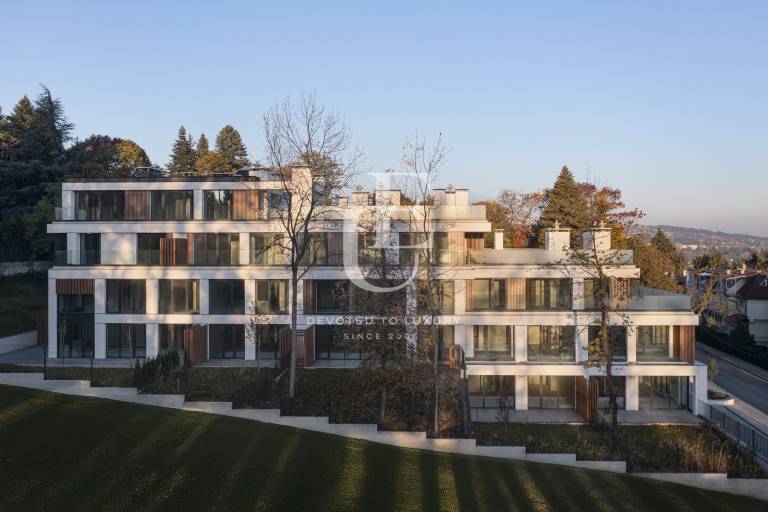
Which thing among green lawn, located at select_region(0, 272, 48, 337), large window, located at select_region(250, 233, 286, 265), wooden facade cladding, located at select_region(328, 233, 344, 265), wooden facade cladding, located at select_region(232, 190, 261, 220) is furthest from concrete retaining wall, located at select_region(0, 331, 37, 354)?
wooden facade cladding, located at select_region(328, 233, 344, 265)

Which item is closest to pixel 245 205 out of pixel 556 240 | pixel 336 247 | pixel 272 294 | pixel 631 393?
pixel 272 294

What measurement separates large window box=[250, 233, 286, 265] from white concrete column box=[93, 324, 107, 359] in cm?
913

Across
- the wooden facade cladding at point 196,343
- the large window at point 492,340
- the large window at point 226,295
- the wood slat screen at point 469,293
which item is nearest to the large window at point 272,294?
the large window at point 226,295

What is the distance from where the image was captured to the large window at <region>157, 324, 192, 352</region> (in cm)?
3181

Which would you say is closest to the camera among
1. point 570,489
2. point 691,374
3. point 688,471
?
point 570,489

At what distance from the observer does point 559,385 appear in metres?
30.3

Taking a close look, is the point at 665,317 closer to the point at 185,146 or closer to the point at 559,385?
the point at 559,385

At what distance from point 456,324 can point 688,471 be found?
14037 millimetres

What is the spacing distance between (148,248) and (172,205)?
2828 mm

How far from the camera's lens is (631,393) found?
95.7 feet

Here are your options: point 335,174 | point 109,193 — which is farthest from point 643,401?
point 109,193

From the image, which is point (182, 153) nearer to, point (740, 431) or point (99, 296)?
point (99, 296)

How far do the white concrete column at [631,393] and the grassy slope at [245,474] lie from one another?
1215cm

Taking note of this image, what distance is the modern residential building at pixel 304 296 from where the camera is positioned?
29.5 m
